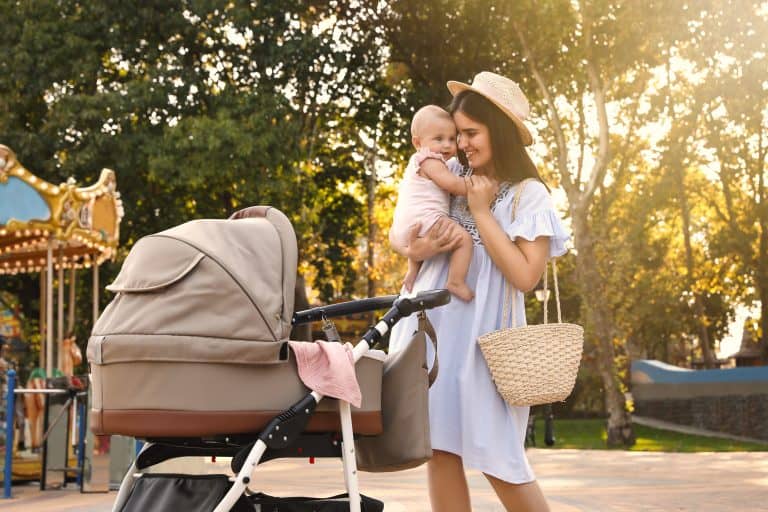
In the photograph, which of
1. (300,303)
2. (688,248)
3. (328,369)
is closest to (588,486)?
(300,303)

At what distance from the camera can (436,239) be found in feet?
14.0

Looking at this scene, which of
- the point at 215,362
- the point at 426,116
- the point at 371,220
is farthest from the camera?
the point at 371,220

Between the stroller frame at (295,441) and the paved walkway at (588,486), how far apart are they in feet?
18.3

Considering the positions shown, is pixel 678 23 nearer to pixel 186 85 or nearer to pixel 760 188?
pixel 186 85

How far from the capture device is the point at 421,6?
2655 cm

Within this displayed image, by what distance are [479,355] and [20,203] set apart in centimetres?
1371

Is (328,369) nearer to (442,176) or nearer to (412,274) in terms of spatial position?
(412,274)

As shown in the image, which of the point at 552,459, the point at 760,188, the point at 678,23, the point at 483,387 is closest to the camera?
the point at 483,387

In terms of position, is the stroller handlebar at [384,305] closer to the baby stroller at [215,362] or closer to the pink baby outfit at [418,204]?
the baby stroller at [215,362]

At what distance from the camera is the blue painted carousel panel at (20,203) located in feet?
54.1

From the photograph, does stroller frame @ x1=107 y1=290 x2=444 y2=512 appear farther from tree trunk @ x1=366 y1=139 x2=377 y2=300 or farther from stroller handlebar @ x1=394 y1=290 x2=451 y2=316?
tree trunk @ x1=366 y1=139 x2=377 y2=300

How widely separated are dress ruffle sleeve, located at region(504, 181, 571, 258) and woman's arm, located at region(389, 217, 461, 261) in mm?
197

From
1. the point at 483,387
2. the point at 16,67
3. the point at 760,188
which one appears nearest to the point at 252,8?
the point at 16,67

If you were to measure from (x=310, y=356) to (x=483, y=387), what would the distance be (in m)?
0.68
